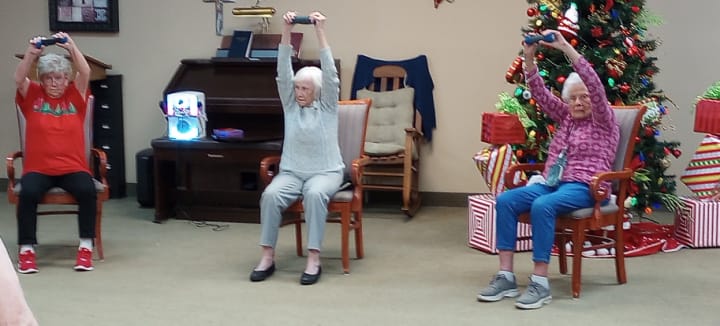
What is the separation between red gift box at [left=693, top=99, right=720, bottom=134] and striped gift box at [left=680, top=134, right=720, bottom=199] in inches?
3.7

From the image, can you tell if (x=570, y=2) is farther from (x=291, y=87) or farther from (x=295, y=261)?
(x=295, y=261)

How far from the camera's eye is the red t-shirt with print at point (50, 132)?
4965mm

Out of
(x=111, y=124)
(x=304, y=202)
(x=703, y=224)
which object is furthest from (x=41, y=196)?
(x=703, y=224)

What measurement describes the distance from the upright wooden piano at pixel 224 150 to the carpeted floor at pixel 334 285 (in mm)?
387

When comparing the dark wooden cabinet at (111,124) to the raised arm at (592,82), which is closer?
the raised arm at (592,82)

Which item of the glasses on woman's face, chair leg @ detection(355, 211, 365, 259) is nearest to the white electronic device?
chair leg @ detection(355, 211, 365, 259)

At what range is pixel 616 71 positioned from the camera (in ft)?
16.9

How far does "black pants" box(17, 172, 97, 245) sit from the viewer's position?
4879 millimetres

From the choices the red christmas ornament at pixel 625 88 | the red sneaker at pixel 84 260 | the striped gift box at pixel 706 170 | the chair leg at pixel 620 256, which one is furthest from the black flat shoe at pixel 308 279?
the striped gift box at pixel 706 170

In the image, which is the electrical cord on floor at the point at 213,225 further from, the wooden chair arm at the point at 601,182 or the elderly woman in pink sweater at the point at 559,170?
the wooden chair arm at the point at 601,182

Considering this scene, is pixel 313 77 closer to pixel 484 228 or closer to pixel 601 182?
pixel 484 228

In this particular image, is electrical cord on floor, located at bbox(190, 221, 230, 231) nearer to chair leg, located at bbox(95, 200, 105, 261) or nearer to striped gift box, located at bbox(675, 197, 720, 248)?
chair leg, located at bbox(95, 200, 105, 261)

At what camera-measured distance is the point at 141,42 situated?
23.5ft

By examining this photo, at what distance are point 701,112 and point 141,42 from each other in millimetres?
4116
